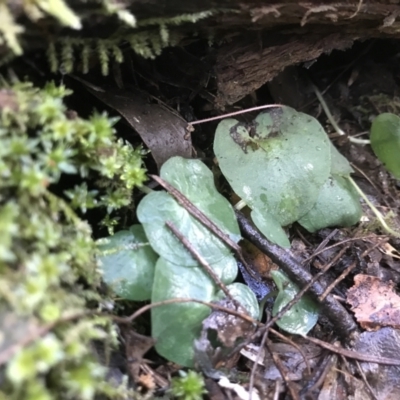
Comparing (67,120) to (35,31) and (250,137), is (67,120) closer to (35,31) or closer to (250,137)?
(35,31)

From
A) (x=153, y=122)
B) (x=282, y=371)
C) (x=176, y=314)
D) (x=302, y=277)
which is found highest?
(x=153, y=122)

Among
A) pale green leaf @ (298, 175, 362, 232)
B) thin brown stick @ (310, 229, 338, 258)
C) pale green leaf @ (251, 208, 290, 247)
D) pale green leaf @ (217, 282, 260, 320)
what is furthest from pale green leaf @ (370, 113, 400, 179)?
pale green leaf @ (217, 282, 260, 320)

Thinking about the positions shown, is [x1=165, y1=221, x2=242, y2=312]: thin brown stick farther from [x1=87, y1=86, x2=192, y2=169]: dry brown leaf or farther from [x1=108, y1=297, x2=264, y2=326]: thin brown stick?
[x1=87, y1=86, x2=192, y2=169]: dry brown leaf

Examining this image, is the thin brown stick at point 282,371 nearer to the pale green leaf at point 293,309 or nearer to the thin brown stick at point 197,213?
the pale green leaf at point 293,309

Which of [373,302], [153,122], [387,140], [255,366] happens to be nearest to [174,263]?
[255,366]

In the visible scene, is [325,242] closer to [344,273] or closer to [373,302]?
[344,273]
